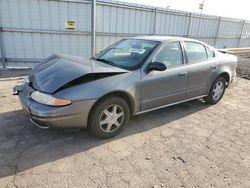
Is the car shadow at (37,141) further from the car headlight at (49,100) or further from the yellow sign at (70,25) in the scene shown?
the yellow sign at (70,25)

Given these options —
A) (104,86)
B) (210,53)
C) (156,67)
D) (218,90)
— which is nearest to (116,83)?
(104,86)

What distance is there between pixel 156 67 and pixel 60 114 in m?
1.64

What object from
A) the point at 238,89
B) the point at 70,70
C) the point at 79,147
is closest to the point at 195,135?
the point at 79,147

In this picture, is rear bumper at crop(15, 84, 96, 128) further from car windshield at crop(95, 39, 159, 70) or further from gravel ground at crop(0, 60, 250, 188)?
car windshield at crop(95, 39, 159, 70)

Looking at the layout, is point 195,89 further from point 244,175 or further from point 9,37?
point 9,37

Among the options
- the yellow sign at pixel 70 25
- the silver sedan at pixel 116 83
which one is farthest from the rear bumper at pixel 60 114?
the yellow sign at pixel 70 25

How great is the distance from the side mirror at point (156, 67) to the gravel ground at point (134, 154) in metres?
1.03

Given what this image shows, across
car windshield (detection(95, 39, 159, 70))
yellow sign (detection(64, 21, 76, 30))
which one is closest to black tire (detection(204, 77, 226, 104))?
car windshield (detection(95, 39, 159, 70))

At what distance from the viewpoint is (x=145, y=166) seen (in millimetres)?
2729

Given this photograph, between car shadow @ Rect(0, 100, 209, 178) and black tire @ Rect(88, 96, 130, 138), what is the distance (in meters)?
0.12

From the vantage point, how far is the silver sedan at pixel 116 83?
2791mm

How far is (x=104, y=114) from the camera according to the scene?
3.12 m

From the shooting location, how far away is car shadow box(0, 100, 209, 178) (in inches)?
105

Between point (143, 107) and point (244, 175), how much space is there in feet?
5.58
